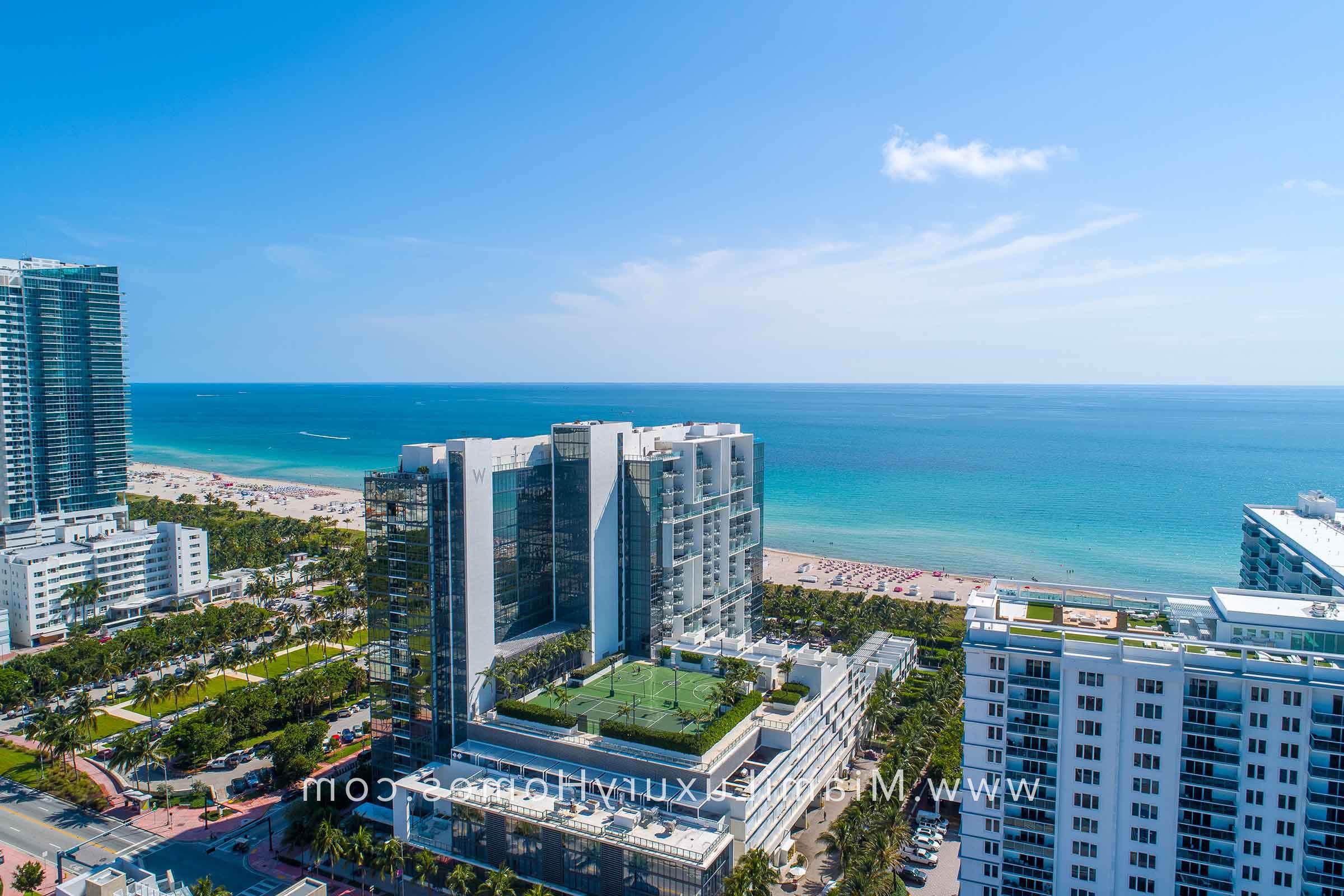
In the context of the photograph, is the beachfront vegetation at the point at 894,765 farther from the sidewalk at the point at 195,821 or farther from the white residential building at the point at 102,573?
the white residential building at the point at 102,573

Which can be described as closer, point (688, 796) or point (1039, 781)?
point (1039, 781)

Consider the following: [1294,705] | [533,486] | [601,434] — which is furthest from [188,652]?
[1294,705]

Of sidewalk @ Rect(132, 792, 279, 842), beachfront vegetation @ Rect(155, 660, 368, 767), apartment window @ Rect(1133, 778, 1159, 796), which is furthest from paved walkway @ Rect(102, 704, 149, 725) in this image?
apartment window @ Rect(1133, 778, 1159, 796)

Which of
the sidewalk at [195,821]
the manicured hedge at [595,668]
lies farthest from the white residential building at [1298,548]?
the sidewalk at [195,821]

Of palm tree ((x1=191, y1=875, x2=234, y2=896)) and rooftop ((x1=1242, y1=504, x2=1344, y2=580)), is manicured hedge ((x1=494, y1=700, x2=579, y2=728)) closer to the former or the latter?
palm tree ((x1=191, y1=875, x2=234, y2=896))

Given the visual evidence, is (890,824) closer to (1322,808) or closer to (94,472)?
(1322,808)

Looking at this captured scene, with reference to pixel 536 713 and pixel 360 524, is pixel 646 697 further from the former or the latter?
pixel 360 524
